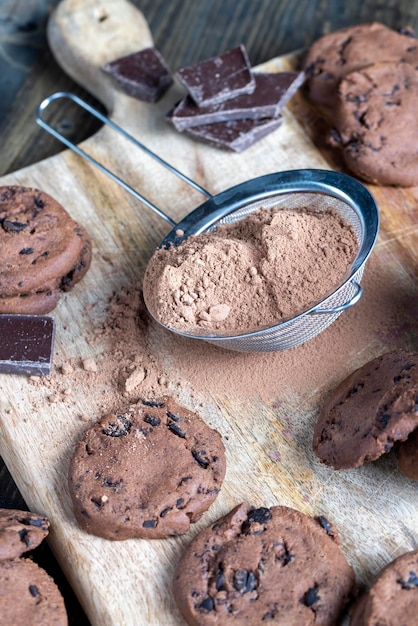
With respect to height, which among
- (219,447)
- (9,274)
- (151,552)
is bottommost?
(151,552)

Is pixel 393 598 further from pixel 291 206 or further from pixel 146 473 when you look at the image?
pixel 291 206

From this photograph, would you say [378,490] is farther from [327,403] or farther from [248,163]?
[248,163]

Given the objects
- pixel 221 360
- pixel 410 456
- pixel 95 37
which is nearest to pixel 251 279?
pixel 221 360

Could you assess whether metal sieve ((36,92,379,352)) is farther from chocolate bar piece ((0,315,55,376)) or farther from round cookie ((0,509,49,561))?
round cookie ((0,509,49,561))

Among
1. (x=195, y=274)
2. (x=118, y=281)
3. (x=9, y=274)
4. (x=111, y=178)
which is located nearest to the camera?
(x=195, y=274)

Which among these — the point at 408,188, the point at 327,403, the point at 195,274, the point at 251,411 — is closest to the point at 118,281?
the point at 195,274

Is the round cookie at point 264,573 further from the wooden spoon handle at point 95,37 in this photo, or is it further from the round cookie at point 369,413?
the wooden spoon handle at point 95,37

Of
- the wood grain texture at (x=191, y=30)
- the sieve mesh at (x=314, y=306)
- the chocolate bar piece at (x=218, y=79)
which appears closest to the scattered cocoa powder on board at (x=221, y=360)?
the sieve mesh at (x=314, y=306)
